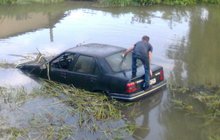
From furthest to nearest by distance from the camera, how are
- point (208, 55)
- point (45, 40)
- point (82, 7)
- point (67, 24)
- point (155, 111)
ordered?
point (82, 7) → point (67, 24) → point (45, 40) → point (208, 55) → point (155, 111)

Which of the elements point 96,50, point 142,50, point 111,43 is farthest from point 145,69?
point 111,43

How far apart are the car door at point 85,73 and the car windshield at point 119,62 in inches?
17.4

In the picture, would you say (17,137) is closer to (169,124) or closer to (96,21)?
(169,124)

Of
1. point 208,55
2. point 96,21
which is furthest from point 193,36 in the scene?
point 96,21

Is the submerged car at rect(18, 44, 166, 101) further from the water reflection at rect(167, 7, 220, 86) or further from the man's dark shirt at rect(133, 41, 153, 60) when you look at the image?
the water reflection at rect(167, 7, 220, 86)

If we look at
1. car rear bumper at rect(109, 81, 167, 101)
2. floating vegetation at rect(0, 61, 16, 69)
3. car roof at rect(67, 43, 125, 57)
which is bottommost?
floating vegetation at rect(0, 61, 16, 69)

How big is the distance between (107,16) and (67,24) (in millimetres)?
3323

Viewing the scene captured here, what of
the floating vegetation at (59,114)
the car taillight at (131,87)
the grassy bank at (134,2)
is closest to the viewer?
Result: the floating vegetation at (59,114)

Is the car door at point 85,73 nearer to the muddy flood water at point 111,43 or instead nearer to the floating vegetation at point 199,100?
the muddy flood water at point 111,43

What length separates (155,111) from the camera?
38.7ft

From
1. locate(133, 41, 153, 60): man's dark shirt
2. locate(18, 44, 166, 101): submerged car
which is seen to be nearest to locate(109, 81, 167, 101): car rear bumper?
locate(18, 44, 166, 101): submerged car

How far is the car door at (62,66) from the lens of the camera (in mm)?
12750

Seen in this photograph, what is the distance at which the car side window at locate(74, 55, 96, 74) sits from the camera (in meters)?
12.1

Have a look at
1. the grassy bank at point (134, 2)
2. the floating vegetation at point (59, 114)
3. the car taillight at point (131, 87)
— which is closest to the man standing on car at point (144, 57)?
the car taillight at point (131, 87)
